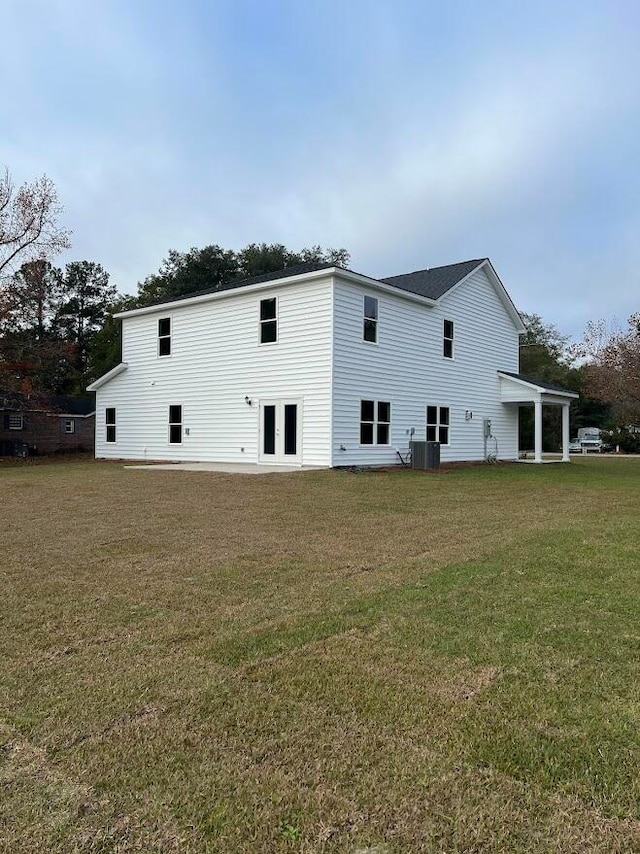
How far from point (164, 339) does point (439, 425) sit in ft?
32.6

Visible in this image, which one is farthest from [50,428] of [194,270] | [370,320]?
[370,320]

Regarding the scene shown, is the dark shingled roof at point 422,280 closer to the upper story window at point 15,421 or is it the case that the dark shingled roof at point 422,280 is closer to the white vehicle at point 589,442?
the upper story window at point 15,421

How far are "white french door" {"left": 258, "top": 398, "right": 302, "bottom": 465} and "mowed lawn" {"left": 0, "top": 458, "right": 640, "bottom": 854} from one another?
1024 cm

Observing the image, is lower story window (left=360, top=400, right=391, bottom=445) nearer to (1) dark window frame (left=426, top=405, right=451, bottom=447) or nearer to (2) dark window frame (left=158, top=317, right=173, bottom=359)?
(1) dark window frame (left=426, top=405, right=451, bottom=447)

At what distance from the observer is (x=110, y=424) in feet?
72.9

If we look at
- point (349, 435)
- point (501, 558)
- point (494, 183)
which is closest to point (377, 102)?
point (494, 183)

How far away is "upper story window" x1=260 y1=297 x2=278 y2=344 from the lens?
1684cm

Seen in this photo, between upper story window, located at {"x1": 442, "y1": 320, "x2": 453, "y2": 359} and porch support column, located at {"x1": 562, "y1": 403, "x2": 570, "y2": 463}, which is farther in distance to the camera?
porch support column, located at {"x1": 562, "y1": 403, "x2": 570, "y2": 463}

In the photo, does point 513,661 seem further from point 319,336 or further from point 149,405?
point 149,405

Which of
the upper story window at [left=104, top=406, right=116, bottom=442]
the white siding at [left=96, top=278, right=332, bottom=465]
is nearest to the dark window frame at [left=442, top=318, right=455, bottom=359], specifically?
the white siding at [left=96, top=278, right=332, bottom=465]

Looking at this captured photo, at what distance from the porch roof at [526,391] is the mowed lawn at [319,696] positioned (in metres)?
15.3

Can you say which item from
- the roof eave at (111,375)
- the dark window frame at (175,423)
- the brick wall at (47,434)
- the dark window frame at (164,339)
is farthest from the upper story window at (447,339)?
the brick wall at (47,434)

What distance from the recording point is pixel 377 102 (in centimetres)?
1520

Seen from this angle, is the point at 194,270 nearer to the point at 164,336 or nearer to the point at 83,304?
the point at 83,304
